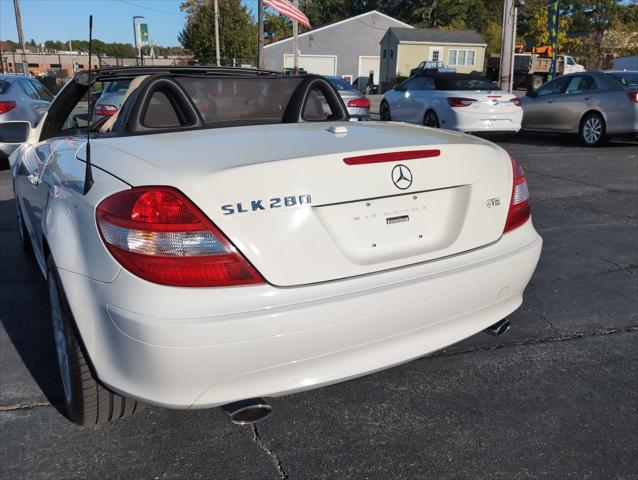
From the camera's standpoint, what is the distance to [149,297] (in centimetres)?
188

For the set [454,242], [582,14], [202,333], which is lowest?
[202,333]

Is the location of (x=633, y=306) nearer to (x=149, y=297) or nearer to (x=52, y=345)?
(x=149, y=297)

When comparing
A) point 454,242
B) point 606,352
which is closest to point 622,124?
point 606,352

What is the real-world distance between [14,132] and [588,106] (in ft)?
36.2

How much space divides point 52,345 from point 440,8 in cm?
6765

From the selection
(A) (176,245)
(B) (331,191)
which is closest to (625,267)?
(B) (331,191)

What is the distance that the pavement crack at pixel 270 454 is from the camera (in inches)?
88.4

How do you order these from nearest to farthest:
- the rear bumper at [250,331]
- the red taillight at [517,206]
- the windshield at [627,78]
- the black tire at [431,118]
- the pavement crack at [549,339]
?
the rear bumper at [250,331]
the red taillight at [517,206]
the pavement crack at [549,339]
the windshield at [627,78]
the black tire at [431,118]

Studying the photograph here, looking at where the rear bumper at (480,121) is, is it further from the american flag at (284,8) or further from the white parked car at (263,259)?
the american flag at (284,8)

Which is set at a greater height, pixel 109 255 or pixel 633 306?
pixel 109 255

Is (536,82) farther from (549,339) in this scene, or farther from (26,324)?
(26,324)

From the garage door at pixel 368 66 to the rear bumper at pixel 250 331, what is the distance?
50660 millimetres

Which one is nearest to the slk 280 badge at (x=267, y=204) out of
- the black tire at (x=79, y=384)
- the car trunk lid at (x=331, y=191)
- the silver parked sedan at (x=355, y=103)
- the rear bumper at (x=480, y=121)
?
the car trunk lid at (x=331, y=191)

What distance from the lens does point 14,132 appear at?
395 centimetres
